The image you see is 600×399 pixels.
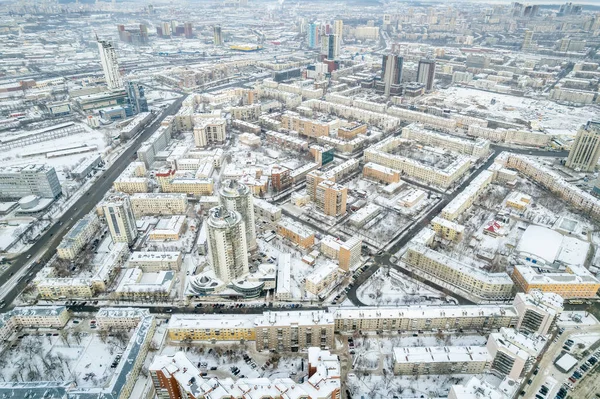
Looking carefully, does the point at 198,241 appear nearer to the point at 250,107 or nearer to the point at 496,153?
the point at 250,107

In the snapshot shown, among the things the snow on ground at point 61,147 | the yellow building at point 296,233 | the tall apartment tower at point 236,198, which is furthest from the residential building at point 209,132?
the tall apartment tower at point 236,198

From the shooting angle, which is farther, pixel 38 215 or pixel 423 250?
pixel 38 215

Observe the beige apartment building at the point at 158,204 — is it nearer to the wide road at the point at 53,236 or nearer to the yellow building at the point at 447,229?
the wide road at the point at 53,236

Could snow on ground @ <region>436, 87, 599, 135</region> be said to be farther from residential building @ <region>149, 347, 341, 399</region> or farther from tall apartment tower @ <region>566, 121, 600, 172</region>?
residential building @ <region>149, 347, 341, 399</region>

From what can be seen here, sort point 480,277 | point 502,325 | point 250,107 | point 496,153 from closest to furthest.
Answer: point 502,325, point 480,277, point 496,153, point 250,107

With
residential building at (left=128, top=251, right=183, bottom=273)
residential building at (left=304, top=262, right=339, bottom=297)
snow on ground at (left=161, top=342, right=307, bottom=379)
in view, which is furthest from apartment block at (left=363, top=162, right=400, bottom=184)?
snow on ground at (left=161, top=342, right=307, bottom=379)

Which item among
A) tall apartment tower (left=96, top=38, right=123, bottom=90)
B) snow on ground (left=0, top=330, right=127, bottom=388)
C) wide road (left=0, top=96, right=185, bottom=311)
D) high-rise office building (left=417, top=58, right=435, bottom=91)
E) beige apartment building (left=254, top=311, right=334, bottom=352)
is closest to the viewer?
snow on ground (left=0, top=330, right=127, bottom=388)

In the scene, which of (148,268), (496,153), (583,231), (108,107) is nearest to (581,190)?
(583,231)
